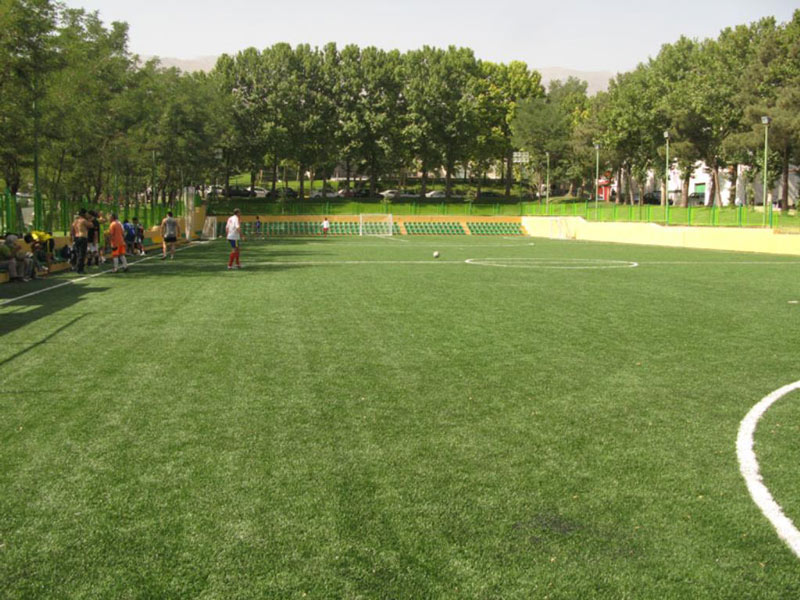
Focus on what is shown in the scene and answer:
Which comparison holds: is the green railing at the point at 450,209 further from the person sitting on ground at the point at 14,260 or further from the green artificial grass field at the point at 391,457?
the green artificial grass field at the point at 391,457

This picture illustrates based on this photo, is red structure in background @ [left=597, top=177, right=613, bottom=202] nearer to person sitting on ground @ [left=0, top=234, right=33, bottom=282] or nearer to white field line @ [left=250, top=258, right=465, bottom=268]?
white field line @ [left=250, top=258, right=465, bottom=268]

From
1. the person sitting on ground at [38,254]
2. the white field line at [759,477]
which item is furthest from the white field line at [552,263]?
the white field line at [759,477]

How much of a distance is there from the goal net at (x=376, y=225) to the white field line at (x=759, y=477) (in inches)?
2136

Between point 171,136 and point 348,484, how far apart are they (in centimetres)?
4861

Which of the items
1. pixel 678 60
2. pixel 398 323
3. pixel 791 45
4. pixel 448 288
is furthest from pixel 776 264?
pixel 678 60

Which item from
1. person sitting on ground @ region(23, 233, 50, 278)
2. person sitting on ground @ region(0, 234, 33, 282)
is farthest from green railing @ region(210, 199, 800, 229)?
person sitting on ground @ region(0, 234, 33, 282)

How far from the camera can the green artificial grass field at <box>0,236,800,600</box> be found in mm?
3676

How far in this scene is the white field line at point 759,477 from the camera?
408 cm

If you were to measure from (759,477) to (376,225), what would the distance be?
195ft

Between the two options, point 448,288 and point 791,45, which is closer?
point 448,288

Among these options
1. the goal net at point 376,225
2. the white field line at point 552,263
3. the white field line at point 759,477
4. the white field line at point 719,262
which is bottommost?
the white field line at point 719,262

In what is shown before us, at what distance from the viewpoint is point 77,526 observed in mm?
4168

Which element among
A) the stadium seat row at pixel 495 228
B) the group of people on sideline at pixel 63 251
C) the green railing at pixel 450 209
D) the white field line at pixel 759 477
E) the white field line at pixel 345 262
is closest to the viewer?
the white field line at pixel 759 477

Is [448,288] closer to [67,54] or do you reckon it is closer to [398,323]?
[398,323]
